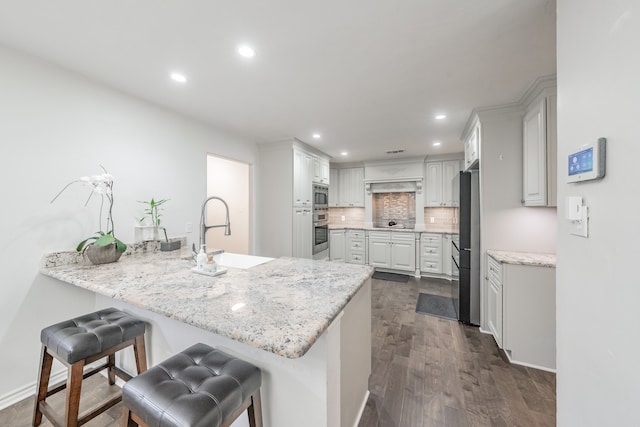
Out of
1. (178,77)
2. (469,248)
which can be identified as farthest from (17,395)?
(469,248)

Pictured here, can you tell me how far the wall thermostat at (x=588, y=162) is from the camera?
797mm

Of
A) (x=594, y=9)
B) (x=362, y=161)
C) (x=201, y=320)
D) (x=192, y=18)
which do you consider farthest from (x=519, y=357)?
(x=362, y=161)

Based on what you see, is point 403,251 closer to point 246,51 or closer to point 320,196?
point 320,196

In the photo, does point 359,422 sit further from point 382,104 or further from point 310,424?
point 382,104

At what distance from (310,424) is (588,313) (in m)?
1.13

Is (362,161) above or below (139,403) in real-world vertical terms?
above

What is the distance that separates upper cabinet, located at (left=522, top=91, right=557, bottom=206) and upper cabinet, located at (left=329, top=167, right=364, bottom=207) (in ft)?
11.3

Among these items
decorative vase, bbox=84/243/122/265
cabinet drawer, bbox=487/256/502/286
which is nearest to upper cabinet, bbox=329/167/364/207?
cabinet drawer, bbox=487/256/502/286

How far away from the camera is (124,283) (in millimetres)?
1318

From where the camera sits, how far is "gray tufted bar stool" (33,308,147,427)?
1.18 m

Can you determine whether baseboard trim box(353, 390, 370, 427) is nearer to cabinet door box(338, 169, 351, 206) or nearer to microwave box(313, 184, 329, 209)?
microwave box(313, 184, 329, 209)

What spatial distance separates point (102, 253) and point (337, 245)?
166 inches

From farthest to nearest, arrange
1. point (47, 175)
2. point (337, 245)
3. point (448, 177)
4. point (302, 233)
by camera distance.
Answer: point (337, 245) < point (448, 177) < point (302, 233) < point (47, 175)

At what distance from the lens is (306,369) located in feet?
3.19
